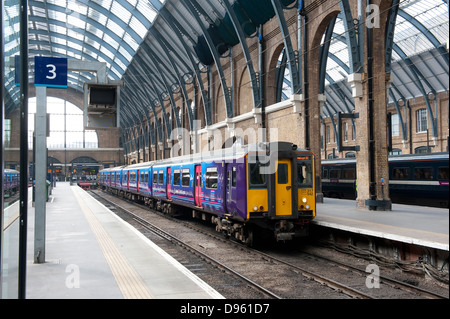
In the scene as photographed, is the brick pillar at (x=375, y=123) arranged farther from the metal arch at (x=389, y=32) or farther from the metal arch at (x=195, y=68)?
the metal arch at (x=195, y=68)

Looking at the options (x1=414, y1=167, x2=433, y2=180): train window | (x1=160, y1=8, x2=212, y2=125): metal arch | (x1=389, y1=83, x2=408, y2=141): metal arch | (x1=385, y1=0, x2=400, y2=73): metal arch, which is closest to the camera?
(x1=385, y1=0, x2=400, y2=73): metal arch

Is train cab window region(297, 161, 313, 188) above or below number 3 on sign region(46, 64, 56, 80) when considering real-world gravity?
below

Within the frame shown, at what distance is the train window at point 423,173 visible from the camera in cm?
2026

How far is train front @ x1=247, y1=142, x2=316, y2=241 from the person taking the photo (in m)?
12.0

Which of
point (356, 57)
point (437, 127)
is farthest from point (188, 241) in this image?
point (437, 127)

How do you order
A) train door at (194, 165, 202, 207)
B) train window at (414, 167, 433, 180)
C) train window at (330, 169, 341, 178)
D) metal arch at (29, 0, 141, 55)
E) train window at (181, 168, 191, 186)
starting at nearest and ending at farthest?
1. train door at (194, 165, 202, 207)
2. train window at (181, 168, 191, 186)
3. train window at (414, 167, 433, 180)
4. train window at (330, 169, 341, 178)
5. metal arch at (29, 0, 141, 55)

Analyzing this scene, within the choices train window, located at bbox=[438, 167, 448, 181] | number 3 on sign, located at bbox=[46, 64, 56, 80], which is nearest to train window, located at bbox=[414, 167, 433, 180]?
train window, located at bbox=[438, 167, 448, 181]

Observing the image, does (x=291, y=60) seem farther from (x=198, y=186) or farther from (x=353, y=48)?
(x=198, y=186)

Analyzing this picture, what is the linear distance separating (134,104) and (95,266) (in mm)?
53509

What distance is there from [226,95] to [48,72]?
21.6m

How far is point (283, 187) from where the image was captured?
486 inches

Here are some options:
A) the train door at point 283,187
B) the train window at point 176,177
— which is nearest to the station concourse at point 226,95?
the train door at point 283,187

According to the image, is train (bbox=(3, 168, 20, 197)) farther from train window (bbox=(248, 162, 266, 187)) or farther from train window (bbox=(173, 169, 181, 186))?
train window (bbox=(173, 169, 181, 186))

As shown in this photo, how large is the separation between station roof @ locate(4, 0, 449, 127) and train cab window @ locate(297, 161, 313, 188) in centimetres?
995
